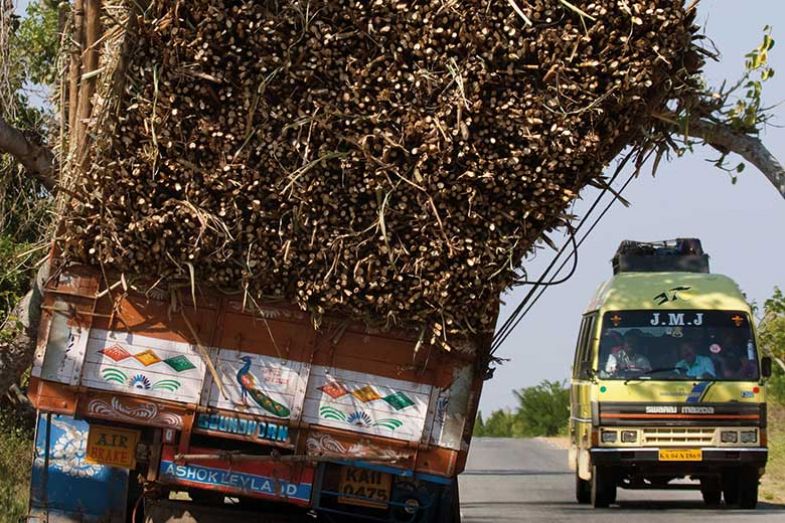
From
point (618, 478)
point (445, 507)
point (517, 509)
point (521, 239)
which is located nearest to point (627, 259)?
point (618, 478)

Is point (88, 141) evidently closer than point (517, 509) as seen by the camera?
Yes

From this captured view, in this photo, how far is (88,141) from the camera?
8.47m

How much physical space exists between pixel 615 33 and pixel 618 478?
30.9ft

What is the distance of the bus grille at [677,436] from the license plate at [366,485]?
7103 mm

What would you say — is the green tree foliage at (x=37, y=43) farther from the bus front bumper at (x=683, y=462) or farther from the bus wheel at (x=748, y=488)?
the bus wheel at (x=748, y=488)

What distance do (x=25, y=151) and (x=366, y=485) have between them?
3.62 meters

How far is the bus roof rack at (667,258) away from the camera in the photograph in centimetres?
1759

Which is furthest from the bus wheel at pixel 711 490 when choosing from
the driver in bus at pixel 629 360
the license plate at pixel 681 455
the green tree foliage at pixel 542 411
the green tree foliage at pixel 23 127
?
the green tree foliage at pixel 542 411

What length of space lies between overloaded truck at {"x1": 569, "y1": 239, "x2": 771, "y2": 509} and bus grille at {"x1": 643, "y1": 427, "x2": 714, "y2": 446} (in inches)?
0.4

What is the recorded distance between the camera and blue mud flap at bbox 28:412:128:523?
9.62 metres

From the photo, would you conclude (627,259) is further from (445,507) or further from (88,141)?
(88,141)

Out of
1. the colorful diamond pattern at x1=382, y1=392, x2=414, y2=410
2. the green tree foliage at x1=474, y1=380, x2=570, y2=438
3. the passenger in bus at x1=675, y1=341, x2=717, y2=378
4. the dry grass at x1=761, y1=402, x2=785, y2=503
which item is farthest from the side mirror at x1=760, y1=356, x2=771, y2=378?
the green tree foliage at x1=474, y1=380, x2=570, y2=438

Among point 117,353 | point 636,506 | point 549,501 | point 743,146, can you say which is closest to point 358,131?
point 117,353

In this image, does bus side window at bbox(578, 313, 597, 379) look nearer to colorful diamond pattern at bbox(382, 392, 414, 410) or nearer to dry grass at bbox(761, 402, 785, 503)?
dry grass at bbox(761, 402, 785, 503)
